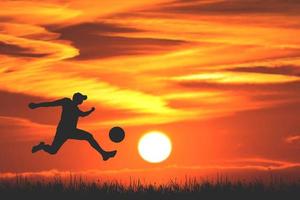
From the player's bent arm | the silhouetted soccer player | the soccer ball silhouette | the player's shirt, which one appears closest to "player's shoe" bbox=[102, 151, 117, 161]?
the silhouetted soccer player

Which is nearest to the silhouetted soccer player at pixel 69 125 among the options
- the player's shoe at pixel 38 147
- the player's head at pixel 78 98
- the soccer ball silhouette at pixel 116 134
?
the player's head at pixel 78 98

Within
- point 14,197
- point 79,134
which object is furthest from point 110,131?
point 14,197

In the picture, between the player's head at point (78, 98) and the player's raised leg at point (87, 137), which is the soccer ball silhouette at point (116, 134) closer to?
the player's raised leg at point (87, 137)

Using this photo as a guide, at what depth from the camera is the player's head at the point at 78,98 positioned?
52.5 m

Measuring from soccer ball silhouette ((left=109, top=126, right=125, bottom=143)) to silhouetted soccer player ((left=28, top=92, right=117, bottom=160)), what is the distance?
23.5 inches

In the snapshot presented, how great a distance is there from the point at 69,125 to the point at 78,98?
140 centimetres

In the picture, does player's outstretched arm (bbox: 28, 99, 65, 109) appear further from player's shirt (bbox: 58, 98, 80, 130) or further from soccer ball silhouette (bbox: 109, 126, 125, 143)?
soccer ball silhouette (bbox: 109, 126, 125, 143)

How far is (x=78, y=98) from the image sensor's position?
52875 mm

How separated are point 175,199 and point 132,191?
1453mm

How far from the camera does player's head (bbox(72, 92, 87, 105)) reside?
172ft

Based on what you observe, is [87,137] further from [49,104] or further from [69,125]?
[49,104]

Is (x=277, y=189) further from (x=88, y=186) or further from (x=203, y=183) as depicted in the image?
(x=88, y=186)

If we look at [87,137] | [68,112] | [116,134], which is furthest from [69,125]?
[116,134]

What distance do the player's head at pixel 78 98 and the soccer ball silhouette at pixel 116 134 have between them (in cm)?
175
